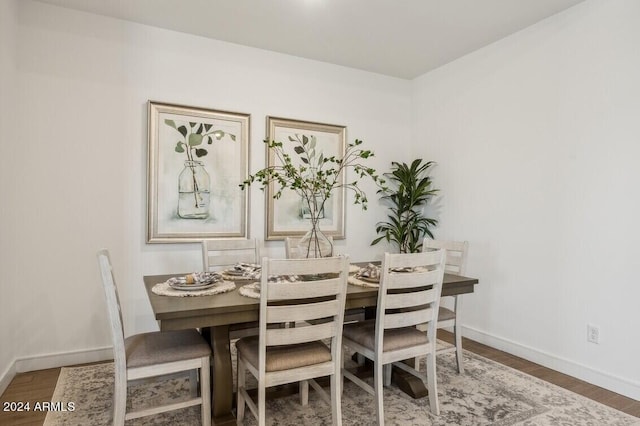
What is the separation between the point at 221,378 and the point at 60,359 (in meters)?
1.69

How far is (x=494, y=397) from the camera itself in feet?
8.19

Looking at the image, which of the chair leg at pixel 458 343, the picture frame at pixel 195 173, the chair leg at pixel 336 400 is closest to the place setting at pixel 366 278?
the chair leg at pixel 336 400

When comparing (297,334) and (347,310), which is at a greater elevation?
(297,334)

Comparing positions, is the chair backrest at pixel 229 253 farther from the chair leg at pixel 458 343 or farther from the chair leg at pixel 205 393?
the chair leg at pixel 458 343

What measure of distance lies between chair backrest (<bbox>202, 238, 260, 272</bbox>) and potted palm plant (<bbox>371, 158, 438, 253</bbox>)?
5.44ft

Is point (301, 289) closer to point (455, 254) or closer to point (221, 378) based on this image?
point (221, 378)

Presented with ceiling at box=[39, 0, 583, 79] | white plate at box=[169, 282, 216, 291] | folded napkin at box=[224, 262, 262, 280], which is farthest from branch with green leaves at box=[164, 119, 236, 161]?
white plate at box=[169, 282, 216, 291]

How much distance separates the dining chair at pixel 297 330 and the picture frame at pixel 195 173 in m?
1.63

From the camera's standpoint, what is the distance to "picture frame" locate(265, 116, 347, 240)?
3748 mm

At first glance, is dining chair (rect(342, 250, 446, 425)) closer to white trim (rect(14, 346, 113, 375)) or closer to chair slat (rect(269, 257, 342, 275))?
chair slat (rect(269, 257, 342, 275))

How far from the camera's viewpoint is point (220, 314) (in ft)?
5.93

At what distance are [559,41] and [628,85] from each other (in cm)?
67

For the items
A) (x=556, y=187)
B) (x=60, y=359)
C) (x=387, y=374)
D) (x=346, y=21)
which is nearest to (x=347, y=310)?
(x=387, y=374)

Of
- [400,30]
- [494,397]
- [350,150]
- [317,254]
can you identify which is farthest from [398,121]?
[494,397]
